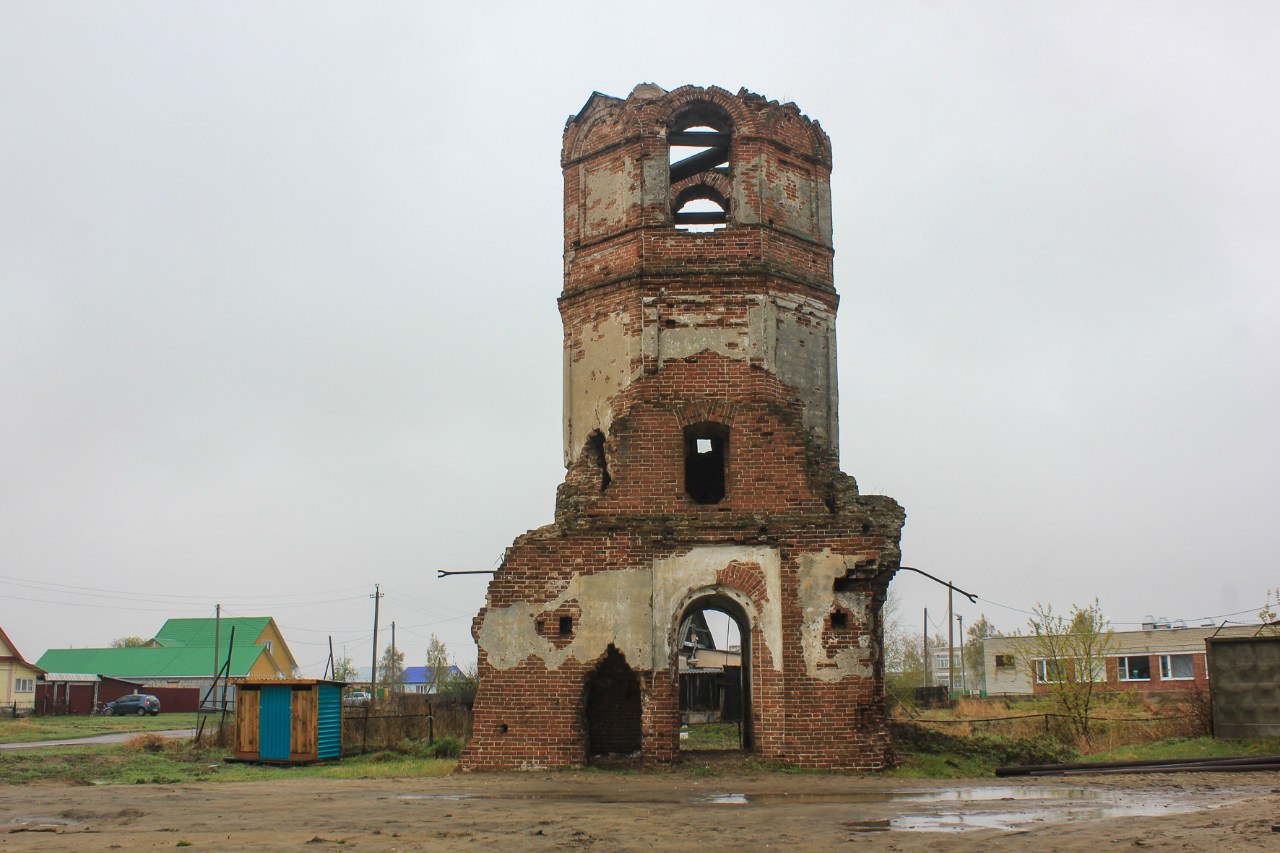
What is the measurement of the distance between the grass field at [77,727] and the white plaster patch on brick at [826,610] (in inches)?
838

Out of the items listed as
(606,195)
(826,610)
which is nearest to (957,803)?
(826,610)

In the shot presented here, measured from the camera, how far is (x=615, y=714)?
16250mm

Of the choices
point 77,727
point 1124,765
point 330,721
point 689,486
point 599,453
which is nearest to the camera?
point 1124,765

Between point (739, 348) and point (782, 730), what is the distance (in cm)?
513

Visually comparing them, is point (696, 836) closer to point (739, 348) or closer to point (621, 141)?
point (739, 348)

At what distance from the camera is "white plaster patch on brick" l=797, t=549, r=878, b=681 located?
1397cm

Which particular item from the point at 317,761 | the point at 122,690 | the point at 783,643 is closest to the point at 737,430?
the point at 783,643

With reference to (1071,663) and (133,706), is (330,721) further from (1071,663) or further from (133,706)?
(133,706)

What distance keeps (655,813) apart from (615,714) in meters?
6.35

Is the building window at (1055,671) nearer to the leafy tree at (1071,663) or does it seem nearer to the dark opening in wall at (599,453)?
the leafy tree at (1071,663)

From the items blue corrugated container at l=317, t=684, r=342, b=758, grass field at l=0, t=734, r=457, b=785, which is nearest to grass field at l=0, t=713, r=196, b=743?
grass field at l=0, t=734, r=457, b=785

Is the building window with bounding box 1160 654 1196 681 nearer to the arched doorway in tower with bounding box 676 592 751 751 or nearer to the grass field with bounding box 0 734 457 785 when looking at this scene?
the arched doorway in tower with bounding box 676 592 751 751

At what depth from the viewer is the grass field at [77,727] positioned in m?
28.6

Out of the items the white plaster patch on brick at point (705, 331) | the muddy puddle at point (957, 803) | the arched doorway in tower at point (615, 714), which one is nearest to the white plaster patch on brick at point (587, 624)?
the arched doorway in tower at point (615, 714)
